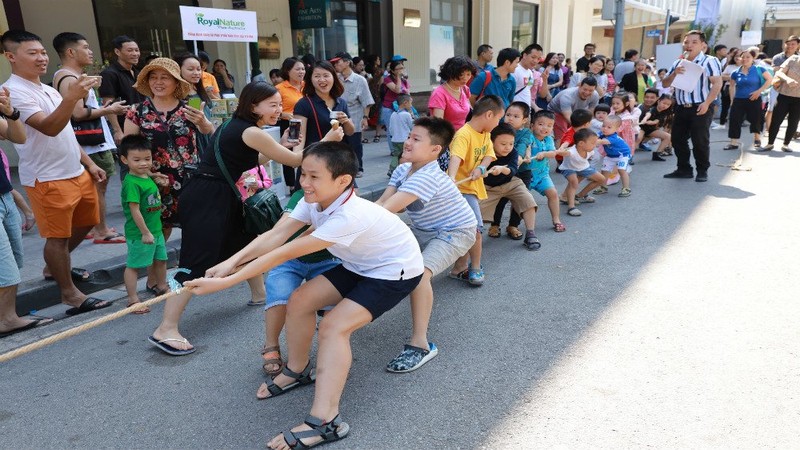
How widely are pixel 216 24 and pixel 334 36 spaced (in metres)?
5.78

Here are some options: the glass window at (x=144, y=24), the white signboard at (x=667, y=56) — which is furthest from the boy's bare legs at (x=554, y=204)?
the white signboard at (x=667, y=56)

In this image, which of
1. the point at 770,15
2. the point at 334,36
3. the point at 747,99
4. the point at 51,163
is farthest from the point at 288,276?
the point at 770,15

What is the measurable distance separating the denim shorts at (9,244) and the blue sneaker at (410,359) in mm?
2347

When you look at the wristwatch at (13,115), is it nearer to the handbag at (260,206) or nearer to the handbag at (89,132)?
the handbag at (260,206)

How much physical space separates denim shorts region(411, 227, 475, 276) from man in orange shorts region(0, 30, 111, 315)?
2216 millimetres

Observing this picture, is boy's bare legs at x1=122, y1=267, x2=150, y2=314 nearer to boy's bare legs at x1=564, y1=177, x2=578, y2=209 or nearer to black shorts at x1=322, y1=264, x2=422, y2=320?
black shorts at x1=322, y1=264, x2=422, y2=320

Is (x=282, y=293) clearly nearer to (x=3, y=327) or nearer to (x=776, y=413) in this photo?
(x=3, y=327)

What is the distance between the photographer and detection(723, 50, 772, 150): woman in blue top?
31.4 ft

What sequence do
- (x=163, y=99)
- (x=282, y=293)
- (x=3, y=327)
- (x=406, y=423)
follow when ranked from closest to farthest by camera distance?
(x=406, y=423) → (x=282, y=293) → (x=3, y=327) → (x=163, y=99)

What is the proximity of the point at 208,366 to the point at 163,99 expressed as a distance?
1826 mm

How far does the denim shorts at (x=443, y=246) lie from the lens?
327 centimetres

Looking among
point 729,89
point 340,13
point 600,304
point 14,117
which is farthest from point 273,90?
point 729,89

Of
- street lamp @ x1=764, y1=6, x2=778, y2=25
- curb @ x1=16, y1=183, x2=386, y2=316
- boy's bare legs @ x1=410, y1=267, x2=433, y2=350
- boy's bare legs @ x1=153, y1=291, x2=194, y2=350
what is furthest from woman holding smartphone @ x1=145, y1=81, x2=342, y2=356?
street lamp @ x1=764, y1=6, x2=778, y2=25

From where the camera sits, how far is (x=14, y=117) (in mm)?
3230
